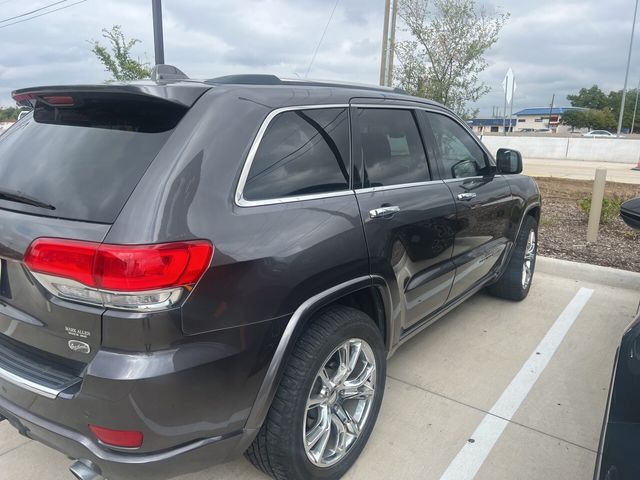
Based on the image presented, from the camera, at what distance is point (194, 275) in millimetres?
1739

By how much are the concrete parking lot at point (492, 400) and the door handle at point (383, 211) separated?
1263mm

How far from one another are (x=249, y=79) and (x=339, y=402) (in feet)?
5.33

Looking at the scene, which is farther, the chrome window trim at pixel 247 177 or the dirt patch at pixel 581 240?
the dirt patch at pixel 581 240

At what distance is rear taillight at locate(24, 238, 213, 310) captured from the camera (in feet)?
5.48

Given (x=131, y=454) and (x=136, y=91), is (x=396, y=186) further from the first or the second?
(x=131, y=454)

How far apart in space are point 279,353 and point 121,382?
1.91 ft

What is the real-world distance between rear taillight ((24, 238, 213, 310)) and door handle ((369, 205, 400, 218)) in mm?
973

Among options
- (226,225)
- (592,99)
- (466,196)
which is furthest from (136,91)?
(592,99)

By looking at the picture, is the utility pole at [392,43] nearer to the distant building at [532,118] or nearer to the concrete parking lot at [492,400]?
the concrete parking lot at [492,400]

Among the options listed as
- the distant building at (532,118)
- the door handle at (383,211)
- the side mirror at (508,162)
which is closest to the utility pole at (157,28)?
the side mirror at (508,162)

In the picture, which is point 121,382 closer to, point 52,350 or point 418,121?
point 52,350

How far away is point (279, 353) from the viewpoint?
1.96 meters

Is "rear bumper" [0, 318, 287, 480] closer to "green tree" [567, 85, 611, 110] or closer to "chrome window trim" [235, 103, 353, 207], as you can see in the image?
"chrome window trim" [235, 103, 353, 207]

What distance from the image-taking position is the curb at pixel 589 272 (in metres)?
5.16
